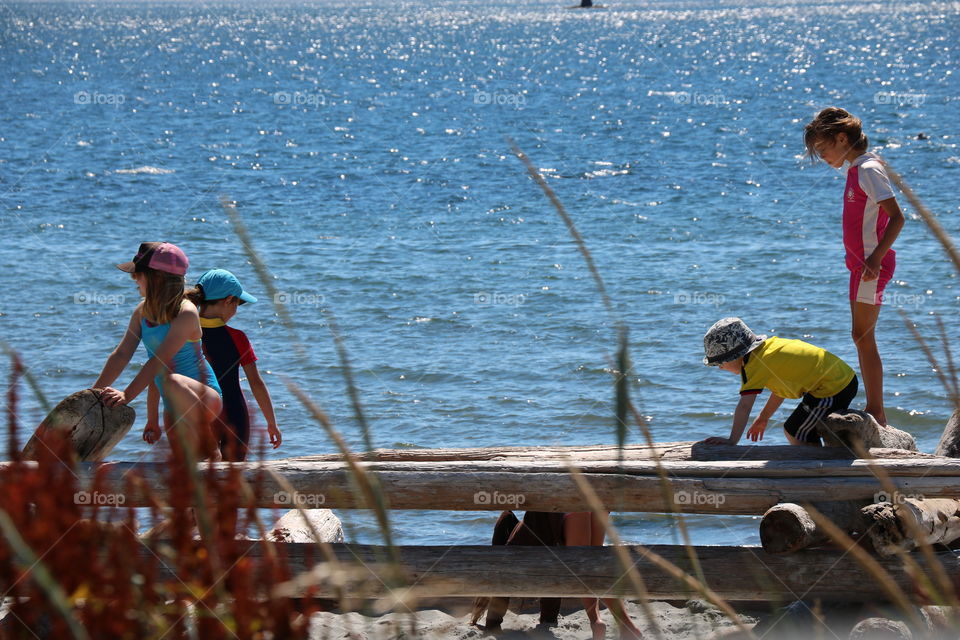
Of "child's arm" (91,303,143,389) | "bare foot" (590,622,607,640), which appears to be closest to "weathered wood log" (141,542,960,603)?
"bare foot" (590,622,607,640)

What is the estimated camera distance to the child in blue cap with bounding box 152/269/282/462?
5.95m

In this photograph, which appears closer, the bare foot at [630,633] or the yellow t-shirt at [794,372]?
the bare foot at [630,633]

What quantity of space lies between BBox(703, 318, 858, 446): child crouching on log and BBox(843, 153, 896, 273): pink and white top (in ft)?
2.81

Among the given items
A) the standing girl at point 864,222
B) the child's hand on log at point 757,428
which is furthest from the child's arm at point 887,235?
the child's hand on log at point 757,428

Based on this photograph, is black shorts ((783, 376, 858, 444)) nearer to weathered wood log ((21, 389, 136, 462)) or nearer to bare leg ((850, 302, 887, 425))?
bare leg ((850, 302, 887, 425))

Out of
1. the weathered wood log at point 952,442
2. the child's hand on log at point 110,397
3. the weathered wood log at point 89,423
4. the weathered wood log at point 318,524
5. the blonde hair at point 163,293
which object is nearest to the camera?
the weathered wood log at point 89,423

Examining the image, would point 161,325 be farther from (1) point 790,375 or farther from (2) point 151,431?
(1) point 790,375

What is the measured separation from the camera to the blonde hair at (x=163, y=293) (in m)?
5.41

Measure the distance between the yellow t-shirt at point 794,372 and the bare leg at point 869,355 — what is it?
0.69 meters

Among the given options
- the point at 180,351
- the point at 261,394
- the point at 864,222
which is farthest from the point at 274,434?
the point at 864,222

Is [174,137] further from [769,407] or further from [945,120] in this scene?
[769,407]

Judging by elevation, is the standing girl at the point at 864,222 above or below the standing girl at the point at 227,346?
above

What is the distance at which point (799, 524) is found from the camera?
4.50m

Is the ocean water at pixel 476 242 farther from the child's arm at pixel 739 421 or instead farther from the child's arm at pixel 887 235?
the child's arm at pixel 887 235
